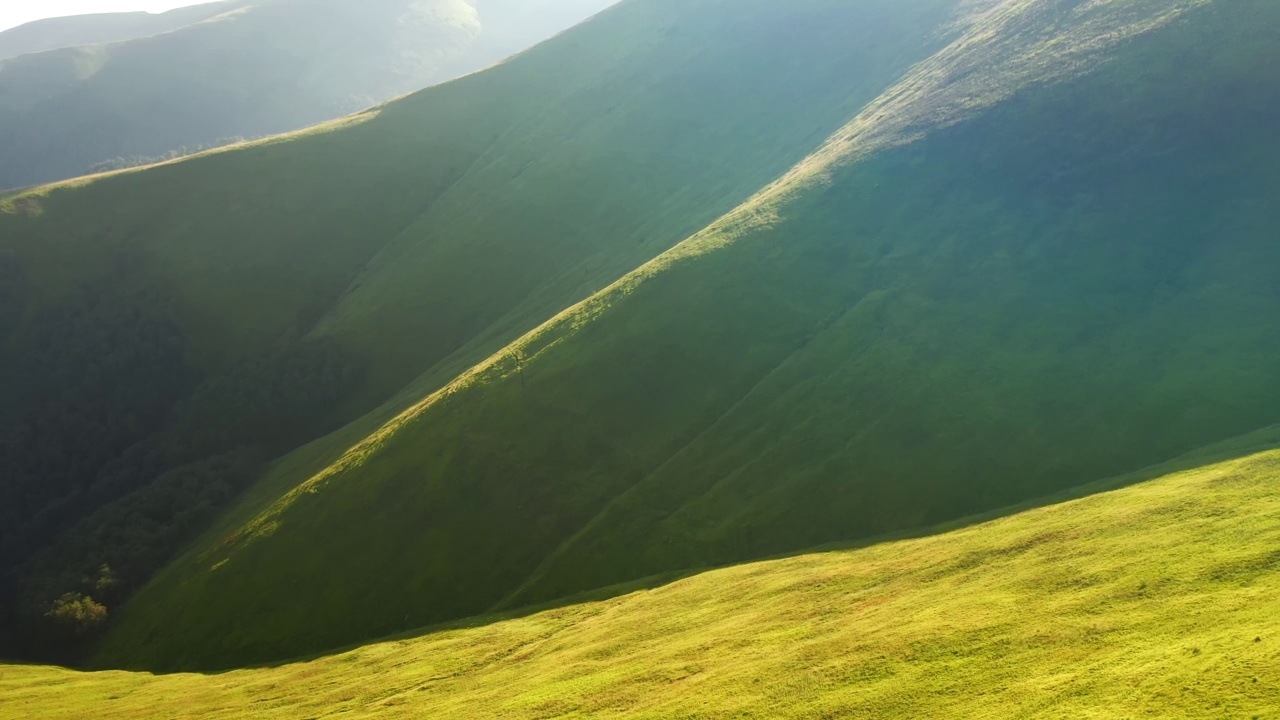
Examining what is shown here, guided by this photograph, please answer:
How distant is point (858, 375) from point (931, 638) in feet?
153

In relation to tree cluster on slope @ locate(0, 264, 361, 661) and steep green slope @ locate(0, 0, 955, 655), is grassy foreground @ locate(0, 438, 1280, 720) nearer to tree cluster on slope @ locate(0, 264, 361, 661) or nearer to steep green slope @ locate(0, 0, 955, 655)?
tree cluster on slope @ locate(0, 264, 361, 661)

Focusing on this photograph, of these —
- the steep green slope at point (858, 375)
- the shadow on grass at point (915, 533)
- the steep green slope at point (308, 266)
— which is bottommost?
the shadow on grass at point (915, 533)

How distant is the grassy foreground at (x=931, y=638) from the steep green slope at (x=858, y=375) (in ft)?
38.0

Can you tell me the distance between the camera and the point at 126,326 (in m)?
163

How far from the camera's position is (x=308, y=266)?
583 ft

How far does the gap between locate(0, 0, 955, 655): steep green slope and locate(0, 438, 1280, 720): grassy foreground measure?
217 ft

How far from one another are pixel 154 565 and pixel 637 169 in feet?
398

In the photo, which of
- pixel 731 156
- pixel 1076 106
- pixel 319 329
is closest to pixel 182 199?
pixel 319 329

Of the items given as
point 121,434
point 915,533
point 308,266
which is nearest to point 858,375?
point 915,533

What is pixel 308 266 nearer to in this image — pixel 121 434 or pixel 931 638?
pixel 121 434

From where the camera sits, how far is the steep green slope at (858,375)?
66.8 m

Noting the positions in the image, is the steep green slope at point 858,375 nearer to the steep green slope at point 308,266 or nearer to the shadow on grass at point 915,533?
the shadow on grass at point 915,533

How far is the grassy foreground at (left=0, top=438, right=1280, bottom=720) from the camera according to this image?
88.8ft

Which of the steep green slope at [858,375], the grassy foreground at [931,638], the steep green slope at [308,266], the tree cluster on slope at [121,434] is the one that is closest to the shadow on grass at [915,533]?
the grassy foreground at [931,638]
